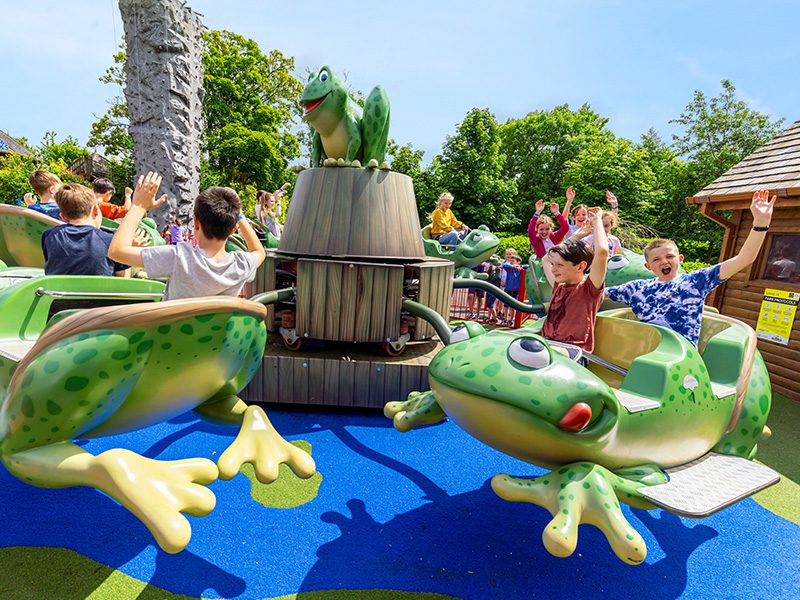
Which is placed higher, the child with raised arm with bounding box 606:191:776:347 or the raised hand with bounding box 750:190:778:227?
the raised hand with bounding box 750:190:778:227

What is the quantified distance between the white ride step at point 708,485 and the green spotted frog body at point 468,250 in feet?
18.8

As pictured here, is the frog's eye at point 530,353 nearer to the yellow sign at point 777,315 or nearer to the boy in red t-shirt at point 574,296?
the boy in red t-shirt at point 574,296

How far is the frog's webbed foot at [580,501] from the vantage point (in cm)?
156

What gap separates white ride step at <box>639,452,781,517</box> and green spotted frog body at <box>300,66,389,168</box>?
3325 mm

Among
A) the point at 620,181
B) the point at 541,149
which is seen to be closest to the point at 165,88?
the point at 620,181

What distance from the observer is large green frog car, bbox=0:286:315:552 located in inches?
55.4

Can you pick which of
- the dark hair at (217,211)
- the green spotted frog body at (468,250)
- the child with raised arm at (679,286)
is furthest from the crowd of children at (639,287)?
the green spotted frog body at (468,250)

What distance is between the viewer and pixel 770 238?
18.6 feet

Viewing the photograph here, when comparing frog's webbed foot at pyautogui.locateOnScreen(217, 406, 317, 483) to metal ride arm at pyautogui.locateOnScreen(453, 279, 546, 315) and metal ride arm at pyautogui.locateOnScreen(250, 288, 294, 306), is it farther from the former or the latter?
metal ride arm at pyautogui.locateOnScreen(453, 279, 546, 315)

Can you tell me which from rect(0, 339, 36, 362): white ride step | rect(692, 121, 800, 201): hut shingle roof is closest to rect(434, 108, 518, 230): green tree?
rect(692, 121, 800, 201): hut shingle roof

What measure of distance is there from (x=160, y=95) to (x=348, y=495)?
14291mm

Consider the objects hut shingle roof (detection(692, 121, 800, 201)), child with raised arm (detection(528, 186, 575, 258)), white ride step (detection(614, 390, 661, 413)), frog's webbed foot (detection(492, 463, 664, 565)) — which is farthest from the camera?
child with raised arm (detection(528, 186, 575, 258))

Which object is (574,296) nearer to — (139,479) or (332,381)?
(332,381)

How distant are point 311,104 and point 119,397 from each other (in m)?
3.48
